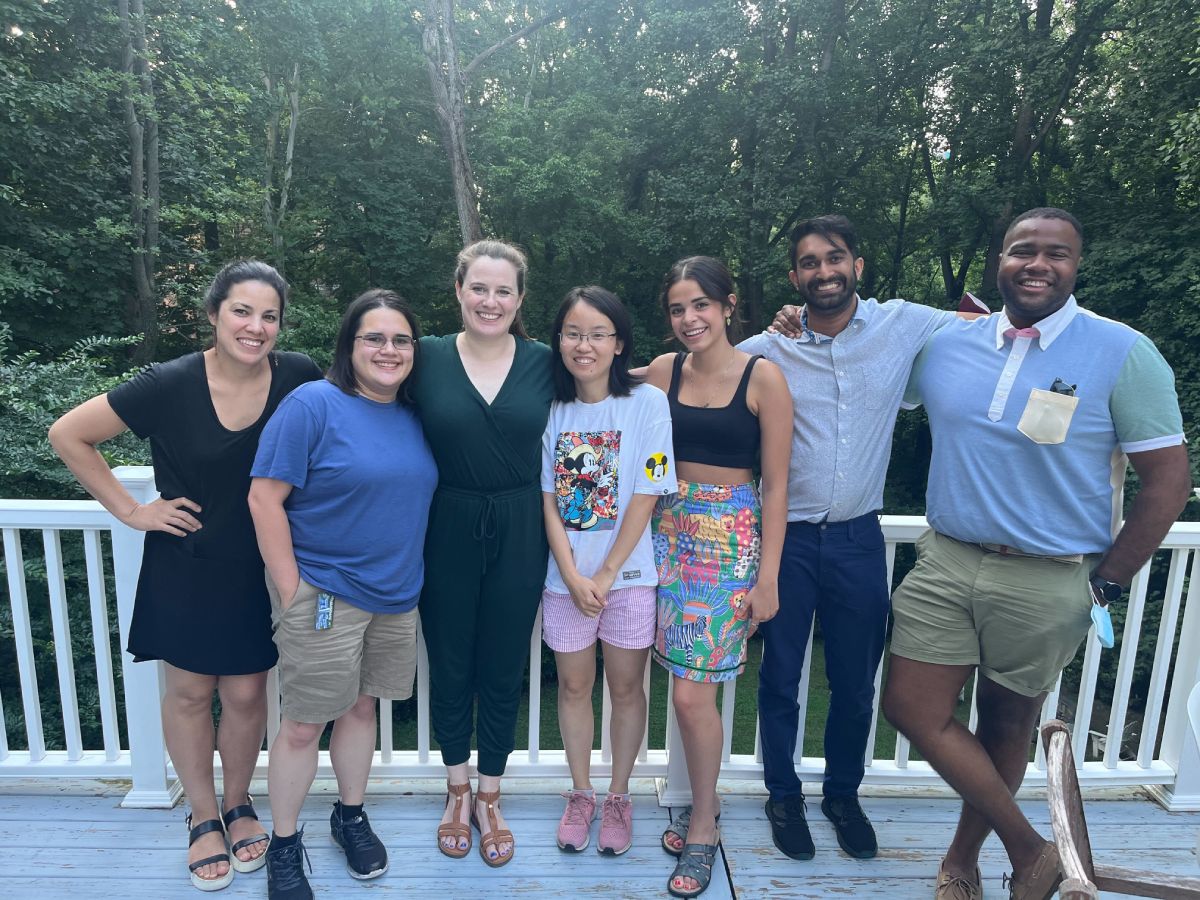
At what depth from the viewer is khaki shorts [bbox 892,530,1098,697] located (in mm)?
1739

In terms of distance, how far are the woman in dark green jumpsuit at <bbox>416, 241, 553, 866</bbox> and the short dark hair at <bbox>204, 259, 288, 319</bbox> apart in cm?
41

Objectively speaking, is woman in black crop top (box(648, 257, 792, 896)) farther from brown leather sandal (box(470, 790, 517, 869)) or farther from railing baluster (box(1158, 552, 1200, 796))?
railing baluster (box(1158, 552, 1200, 796))

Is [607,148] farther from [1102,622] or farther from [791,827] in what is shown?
[1102,622]

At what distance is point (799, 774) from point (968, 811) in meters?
0.57

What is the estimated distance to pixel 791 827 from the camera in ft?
7.02

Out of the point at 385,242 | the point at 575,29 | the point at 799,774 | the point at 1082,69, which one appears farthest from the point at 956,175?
the point at 799,774

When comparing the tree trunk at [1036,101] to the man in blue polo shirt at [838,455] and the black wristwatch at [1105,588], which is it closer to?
the man in blue polo shirt at [838,455]

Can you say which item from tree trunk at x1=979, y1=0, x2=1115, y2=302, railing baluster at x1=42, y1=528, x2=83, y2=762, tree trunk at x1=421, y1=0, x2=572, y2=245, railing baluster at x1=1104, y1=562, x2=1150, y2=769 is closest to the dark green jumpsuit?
railing baluster at x1=42, y1=528, x2=83, y2=762

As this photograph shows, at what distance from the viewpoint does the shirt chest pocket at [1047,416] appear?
65.6 inches

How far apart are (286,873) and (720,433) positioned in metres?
1.58

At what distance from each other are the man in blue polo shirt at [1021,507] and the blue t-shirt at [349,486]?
49.5 inches

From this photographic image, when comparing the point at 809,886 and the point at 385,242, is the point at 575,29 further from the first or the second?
the point at 809,886

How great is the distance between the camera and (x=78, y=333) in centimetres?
893

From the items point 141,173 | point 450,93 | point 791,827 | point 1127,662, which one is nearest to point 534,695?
point 791,827
